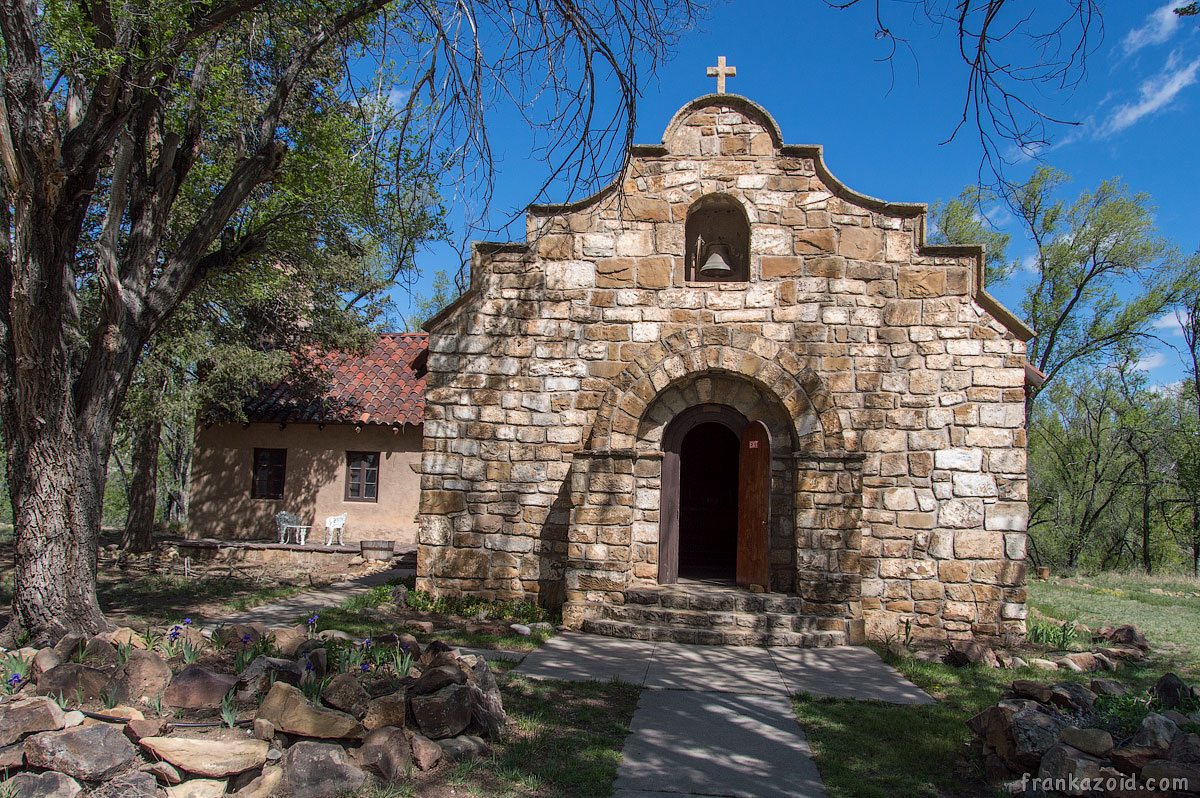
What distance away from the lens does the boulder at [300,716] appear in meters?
4.21

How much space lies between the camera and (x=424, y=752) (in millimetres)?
4379

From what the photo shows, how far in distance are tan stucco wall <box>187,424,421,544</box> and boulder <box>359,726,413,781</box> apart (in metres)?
13.6

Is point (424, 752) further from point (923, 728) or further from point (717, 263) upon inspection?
point (717, 263)

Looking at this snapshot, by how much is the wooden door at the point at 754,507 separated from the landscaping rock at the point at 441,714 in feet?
16.9

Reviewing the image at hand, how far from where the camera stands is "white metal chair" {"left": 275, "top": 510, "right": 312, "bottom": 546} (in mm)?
16922

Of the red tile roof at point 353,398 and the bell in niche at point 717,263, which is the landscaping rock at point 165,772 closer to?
the bell in niche at point 717,263

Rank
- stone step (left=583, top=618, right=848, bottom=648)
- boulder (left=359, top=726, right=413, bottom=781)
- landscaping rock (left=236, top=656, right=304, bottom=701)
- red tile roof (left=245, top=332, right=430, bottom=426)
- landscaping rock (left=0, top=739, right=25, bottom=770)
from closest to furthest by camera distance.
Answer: landscaping rock (left=0, top=739, right=25, bottom=770)
boulder (left=359, top=726, right=413, bottom=781)
landscaping rock (left=236, top=656, right=304, bottom=701)
stone step (left=583, top=618, right=848, bottom=648)
red tile roof (left=245, top=332, right=430, bottom=426)

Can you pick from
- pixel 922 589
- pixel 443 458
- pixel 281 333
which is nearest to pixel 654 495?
pixel 443 458

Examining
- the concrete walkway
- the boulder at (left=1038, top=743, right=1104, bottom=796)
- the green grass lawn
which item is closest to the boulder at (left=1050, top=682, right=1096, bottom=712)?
the green grass lawn

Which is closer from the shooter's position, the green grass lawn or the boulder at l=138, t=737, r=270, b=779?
the boulder at l=138, t=737, r=270, b=779

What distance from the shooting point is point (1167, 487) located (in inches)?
893

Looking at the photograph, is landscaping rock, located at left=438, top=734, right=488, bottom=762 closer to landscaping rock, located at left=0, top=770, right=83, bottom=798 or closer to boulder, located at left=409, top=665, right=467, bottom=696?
boulder, located at left=409, top=665, right=467, bottom=696

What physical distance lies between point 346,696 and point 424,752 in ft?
1.92

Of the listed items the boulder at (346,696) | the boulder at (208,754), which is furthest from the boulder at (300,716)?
the boulder at (208,754)
